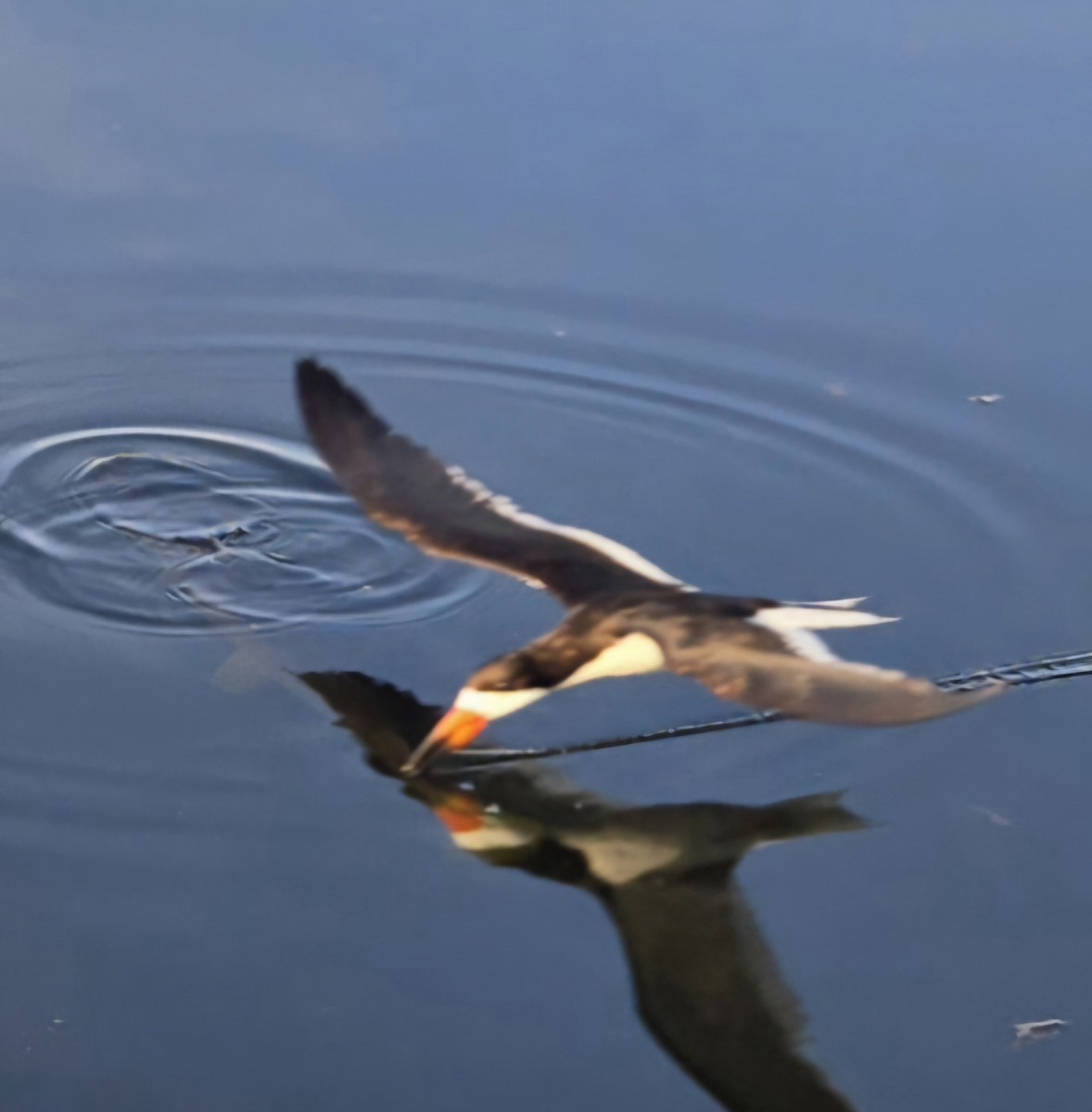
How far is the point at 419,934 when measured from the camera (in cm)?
388

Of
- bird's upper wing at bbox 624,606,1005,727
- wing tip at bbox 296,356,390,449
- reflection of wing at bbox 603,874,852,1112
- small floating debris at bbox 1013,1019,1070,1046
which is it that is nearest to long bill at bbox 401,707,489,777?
bird's upper wing at bbox 624,606,1005,727

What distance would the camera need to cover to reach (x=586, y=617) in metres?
4.62

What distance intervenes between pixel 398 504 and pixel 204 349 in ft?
4.75

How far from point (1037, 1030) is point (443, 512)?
6.96 feet

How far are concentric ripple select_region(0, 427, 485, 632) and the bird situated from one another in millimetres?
229

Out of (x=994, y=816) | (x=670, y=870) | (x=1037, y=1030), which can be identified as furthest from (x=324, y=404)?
(x=1037, y=1030)

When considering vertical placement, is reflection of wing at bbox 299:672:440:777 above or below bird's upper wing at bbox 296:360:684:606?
below

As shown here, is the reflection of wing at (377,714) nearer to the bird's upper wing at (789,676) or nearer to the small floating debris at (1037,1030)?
the bird's upper wing at (789,676)

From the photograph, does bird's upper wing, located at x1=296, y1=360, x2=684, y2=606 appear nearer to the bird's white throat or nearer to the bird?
the bird

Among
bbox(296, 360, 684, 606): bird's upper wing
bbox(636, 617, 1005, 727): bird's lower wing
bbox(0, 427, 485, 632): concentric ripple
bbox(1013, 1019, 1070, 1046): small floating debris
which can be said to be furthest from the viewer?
bbox(0, 427, 485, 632): concentric ripple

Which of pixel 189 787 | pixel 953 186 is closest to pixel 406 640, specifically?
pixel 189 787

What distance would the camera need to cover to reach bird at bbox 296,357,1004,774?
13.7ft

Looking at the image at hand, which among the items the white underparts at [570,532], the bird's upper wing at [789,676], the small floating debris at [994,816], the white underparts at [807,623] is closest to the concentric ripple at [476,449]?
the white underparts at [570,532]

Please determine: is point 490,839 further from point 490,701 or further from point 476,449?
→ point 476,449
